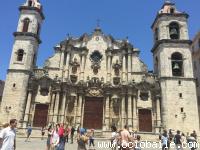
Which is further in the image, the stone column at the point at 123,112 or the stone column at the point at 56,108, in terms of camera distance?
the stone column at the point at 123,112

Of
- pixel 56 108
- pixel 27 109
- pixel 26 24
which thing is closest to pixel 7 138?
pixel 56 108

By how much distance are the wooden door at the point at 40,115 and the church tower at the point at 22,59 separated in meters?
1.36

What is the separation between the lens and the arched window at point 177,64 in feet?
90.6

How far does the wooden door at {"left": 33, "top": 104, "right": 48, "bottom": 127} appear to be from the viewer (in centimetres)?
2548

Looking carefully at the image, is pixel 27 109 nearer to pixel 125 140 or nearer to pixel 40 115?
pixel 40 115

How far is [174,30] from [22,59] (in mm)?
17030

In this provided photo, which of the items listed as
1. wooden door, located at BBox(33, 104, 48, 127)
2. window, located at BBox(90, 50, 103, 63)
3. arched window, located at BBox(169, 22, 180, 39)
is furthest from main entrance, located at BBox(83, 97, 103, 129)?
arched window, located at BBox(169, 22, 180, 39)

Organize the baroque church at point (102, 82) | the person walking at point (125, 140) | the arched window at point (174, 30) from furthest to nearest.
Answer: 1. the arched window at point (174, 30)
2. the baroque church at point (102, 82)
3. the person walking at point (125, 140)

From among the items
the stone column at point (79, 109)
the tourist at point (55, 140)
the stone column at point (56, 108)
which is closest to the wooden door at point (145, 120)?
the stone column at point (79, 109)

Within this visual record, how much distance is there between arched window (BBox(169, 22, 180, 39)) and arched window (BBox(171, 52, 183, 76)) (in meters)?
2.48

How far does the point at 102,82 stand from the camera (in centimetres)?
2719

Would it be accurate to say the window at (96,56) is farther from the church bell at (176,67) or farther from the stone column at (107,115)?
the church bell at (176,67)

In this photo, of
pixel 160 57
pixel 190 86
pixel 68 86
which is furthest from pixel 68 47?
pixel 190 86

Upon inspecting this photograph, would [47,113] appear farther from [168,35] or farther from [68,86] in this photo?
[168,35]
